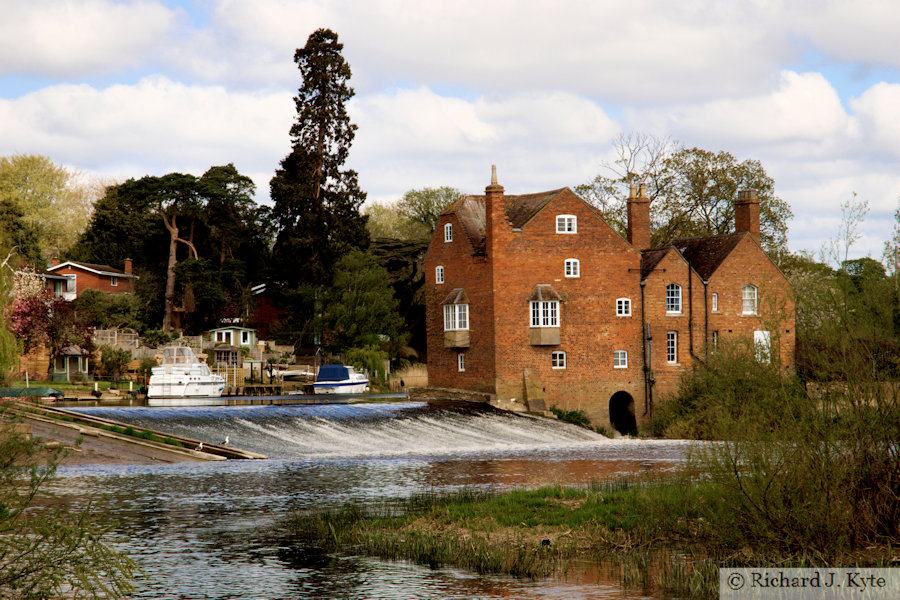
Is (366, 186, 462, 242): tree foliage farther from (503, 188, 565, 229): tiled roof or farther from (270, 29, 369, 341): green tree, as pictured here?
(503, 188, 565, 229): tiled roof

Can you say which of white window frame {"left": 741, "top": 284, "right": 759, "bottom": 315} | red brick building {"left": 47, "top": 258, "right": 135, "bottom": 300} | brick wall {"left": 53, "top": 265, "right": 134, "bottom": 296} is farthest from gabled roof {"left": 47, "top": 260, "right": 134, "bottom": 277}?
white window frame {"left": 741, "top": 284, "right": 759, "bottom": 315}

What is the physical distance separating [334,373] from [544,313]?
532 inches

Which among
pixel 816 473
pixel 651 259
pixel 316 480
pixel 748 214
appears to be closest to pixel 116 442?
pixel 316 480

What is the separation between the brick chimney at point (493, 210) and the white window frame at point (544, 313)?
11.4ft

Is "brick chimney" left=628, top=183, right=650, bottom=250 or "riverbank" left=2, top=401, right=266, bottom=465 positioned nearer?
"riverbank" left=2, top=401, right=266, bottom=465

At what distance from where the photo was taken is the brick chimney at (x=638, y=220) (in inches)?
2175

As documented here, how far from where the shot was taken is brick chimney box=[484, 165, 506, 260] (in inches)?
1973

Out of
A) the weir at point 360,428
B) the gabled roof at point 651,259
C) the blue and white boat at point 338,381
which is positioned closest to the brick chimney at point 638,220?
the gabled roof at point 651,259

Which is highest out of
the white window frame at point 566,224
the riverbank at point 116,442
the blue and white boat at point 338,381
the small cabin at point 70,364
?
the white window frame at point 566,224

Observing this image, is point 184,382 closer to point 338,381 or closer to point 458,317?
point 338,381

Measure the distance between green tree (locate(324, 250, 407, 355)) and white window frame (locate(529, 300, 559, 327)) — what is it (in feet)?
44.6

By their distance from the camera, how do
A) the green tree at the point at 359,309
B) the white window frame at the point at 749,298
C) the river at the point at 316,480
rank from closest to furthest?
the river at the point at 316,480
the white window frame at the point at 749,298
the green tree at the point at 359,309

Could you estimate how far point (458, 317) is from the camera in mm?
51844

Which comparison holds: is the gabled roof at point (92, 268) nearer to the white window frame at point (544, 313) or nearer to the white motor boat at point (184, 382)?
the white motor boat at point (184, 382)
